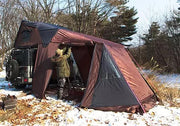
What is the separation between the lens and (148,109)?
4820 millimetres

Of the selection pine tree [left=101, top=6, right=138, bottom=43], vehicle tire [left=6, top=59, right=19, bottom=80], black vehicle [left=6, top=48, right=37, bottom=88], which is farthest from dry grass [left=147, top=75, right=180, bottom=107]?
pine tree [left=101, top=6, right=138, bottom=43]

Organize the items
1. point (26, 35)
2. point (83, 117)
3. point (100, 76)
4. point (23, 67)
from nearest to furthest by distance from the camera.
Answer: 1. point (83, 117)
2. point (100, 76)
3. point (23, 67)
4. point (26, 35)

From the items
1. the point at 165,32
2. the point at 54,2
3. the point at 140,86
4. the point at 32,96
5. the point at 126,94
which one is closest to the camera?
the point at 126,94

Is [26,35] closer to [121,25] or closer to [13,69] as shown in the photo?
[13,69]

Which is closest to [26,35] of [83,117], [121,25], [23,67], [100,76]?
[23,67]

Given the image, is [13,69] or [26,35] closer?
[13,69]

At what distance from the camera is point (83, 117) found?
420 centimetres

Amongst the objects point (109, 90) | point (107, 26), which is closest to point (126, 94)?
point (109, 90)

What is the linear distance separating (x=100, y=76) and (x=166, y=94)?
319 centimetres

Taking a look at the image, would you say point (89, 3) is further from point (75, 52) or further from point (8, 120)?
point (8, 120)

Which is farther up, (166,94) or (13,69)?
(13,69)

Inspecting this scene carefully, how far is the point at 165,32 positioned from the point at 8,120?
60.8 feet

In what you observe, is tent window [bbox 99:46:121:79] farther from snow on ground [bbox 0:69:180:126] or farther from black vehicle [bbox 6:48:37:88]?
black vehicle [bbox 6:48:37:88]

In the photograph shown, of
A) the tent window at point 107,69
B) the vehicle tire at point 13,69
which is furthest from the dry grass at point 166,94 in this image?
the vehicle tire at point 13,69
